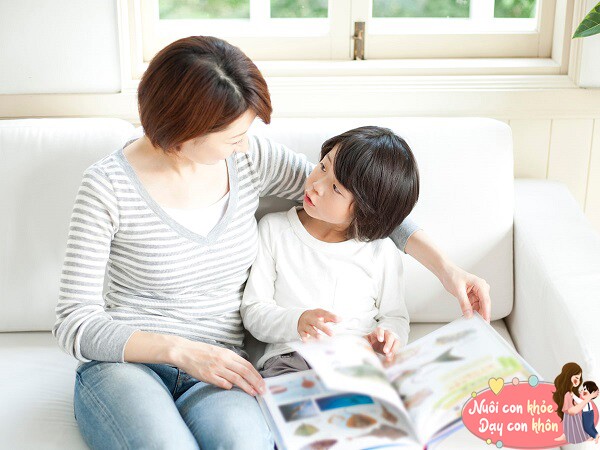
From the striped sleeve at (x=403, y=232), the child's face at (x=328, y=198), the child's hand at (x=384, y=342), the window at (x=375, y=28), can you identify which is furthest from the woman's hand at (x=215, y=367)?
the window at (x=375, y=28)

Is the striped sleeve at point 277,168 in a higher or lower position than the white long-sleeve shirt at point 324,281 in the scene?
higher

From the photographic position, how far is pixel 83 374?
1448 millimetres

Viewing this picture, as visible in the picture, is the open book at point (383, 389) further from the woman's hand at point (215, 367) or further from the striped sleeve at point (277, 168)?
the striped sleeve at point (277, 168)

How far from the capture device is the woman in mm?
1351

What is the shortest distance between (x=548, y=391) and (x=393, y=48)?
1236 millimetres

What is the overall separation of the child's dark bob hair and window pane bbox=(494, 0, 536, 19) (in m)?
0.85

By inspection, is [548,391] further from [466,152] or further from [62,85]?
[62,85]

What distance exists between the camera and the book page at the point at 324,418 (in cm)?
125

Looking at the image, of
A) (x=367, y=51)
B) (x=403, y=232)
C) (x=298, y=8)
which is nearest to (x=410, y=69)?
(x=367, y=51)

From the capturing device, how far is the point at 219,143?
1422mm

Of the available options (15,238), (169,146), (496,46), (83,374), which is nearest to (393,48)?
(496,46)

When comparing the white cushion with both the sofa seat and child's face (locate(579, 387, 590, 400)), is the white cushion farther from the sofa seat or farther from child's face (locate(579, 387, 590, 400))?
child's face (locate(579, 387, 590, 400))

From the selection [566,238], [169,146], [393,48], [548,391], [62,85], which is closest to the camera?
[548,391]

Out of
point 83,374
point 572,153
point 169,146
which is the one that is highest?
point 169,146
